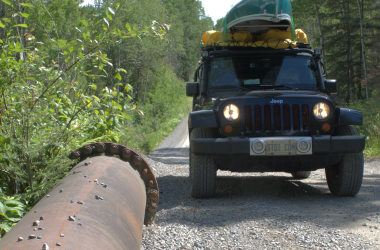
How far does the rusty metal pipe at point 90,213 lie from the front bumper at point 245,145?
6.13 ft

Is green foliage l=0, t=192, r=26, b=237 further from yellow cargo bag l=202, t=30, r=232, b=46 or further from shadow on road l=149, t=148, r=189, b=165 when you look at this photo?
shadow on road l=149, t=148, r=189, b=165

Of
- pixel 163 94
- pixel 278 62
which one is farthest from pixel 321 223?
pixel 163 94

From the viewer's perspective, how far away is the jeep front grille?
5.36 meters

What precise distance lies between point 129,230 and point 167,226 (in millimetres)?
1907

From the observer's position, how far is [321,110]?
539cm

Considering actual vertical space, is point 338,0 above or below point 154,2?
below

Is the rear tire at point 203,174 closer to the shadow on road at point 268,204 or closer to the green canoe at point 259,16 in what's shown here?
the shadow on road at point 268,204

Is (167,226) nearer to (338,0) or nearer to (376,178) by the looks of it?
(376,178)

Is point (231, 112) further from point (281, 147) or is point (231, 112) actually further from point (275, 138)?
point (281, 147)

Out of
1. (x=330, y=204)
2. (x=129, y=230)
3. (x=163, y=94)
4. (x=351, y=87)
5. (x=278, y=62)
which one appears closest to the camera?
(x=129, y=230)

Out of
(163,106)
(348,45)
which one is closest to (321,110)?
(348,45)

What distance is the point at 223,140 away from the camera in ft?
A: 17.1

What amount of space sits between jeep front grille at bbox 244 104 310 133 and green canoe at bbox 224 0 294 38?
5.25 ft

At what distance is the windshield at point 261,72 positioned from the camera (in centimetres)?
643
